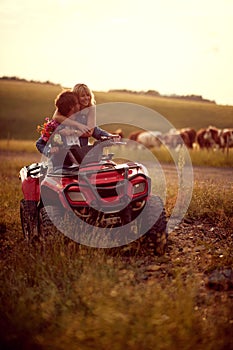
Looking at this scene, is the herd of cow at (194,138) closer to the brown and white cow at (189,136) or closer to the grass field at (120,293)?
the brown and white cow at (189,136)

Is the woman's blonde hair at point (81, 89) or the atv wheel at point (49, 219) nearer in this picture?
the atv wheel at point (49, 219)

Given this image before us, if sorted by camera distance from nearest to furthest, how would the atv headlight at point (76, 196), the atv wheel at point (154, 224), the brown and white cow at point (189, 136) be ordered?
the atv headlight at point (76, 196) → the atv wheel at point (154, 224) → the brown and white cow at point (189, 136)

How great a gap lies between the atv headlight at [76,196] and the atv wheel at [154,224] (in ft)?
2.53

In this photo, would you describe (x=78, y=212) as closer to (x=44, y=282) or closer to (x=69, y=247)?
(x=69, y=247)

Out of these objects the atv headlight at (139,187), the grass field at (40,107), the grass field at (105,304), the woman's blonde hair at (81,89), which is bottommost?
the grass field at (105,304)

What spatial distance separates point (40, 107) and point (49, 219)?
49391 mm

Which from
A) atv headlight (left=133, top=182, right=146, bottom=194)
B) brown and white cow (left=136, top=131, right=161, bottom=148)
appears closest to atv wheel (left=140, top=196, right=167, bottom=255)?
atv headlight (left=133, top=182, right=146, bottom=194)

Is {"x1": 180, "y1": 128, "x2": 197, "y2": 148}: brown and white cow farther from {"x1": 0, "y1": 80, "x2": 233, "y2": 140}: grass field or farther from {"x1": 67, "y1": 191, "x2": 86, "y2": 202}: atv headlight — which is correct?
{"x1": 67, "y1": 191, "x2": 86, "y2": 202}: atv headlight

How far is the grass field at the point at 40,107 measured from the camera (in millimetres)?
48062

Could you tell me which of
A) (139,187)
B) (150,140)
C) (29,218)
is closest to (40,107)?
(150,140)

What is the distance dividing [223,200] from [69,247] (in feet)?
12.9

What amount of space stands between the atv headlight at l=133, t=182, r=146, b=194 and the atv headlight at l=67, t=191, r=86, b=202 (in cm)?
57

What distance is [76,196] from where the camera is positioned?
244 inches

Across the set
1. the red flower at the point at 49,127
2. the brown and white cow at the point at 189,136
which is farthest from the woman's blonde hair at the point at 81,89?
the brown and white cow at the point at 189,136
